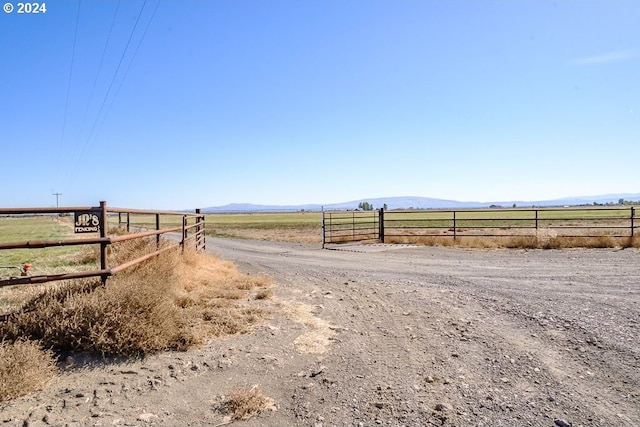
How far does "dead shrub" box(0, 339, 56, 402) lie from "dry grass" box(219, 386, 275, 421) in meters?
1.73

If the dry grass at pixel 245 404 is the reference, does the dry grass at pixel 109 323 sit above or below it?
above

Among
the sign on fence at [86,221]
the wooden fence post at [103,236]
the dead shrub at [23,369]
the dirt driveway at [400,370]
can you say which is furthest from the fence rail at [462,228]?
the sign on fence at [86,221]

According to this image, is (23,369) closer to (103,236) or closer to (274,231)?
(103,236)

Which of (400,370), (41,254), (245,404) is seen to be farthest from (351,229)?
(245,404)

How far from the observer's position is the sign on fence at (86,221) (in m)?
5.38

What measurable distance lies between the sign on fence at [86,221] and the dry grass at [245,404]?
323 centimetres

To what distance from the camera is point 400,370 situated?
163 inches

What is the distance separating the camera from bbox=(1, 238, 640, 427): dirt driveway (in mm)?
3320

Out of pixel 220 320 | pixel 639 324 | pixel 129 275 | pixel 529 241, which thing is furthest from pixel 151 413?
pixel 529 241

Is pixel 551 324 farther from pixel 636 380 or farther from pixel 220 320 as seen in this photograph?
pixel 220 320

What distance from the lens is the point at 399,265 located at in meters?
12.0

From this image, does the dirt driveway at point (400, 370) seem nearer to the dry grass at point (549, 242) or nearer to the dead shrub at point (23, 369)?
the dead shrub at point (23, 369)

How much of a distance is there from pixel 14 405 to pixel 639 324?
7127 mm

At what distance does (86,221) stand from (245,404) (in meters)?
3.51
